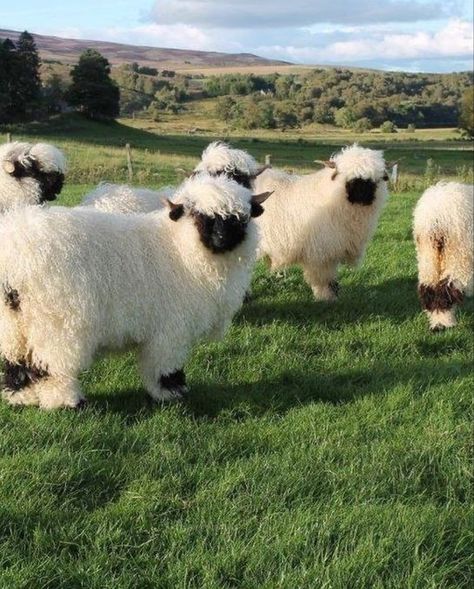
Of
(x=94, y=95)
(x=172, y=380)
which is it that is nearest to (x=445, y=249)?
(x=172, y=380)

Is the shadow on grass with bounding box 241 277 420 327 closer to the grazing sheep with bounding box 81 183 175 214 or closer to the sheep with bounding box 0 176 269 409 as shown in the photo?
the grazing sheep with bounding box 81 183 175 214

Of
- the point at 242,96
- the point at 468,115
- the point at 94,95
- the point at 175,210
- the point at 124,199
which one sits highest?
the point at 242,96

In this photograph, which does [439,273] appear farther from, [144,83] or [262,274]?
[144,83]

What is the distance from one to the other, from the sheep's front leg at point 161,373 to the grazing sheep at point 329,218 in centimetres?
365

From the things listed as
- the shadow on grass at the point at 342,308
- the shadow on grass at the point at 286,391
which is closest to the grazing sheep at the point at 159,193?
the shadow on grass at the point at 342,308

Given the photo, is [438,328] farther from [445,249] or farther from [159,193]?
[159,193]

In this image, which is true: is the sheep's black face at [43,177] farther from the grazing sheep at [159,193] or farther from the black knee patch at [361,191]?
the black knee patch at [361,191]

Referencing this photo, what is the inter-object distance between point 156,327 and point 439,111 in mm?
103256

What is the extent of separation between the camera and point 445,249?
25.2 ft

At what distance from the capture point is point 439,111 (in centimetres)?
10019

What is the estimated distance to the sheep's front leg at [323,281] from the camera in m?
8.56

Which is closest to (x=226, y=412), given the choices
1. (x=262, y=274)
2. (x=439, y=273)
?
(x=439, y=273)

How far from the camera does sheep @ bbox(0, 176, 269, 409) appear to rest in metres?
4.62

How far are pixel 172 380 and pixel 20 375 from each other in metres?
1.10
